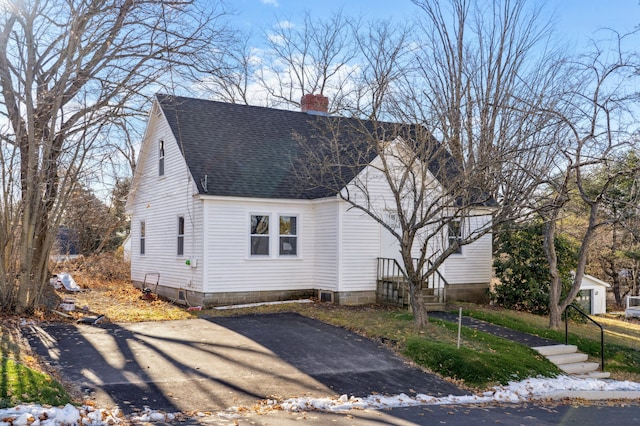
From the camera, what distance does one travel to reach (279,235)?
16.8m

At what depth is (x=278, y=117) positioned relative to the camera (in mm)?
20266

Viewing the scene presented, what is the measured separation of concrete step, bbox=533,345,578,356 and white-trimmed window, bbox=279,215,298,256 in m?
7.71

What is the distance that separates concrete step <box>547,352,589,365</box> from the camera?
11805mm

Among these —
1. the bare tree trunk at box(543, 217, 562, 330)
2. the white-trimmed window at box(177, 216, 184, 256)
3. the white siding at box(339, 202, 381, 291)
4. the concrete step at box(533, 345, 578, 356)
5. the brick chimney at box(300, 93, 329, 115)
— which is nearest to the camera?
the concrete step at box(533, 345, 578, 356)

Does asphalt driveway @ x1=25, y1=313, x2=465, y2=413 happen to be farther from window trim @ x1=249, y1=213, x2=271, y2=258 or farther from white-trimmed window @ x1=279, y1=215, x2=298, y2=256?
white-trimmed window @ x1=279, y1=215, x2=298, y2=256

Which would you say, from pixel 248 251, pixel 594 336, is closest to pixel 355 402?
pixel 248 251

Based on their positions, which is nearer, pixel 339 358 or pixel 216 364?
pixel 216 364

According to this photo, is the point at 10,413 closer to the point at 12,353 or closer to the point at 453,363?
the point at 12,353

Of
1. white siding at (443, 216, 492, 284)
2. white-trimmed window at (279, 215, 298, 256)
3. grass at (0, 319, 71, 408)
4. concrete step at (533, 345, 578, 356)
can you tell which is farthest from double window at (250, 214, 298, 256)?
grass at (0, 319, 71, 408)

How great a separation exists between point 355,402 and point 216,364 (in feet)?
9.25

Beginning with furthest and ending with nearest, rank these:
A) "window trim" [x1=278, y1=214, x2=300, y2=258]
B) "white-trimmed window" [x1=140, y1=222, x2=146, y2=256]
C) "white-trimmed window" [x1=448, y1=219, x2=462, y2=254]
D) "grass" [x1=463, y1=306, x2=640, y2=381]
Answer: "white-trimmed window" [x1=140, y1=222, x2=146, y2=256] < "window trim" [x1=278, y1=214, x2=300, y2=258] < "grass" [x1=463, y1=306, x2=640, y2=381] < "white-trimmed window" [x1=448, y1=219, x2=462, y2=254]

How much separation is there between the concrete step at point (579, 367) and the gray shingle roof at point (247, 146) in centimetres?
552

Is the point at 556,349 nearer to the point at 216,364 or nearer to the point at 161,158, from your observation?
the point at 216,364

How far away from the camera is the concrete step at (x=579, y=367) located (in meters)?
11.6
